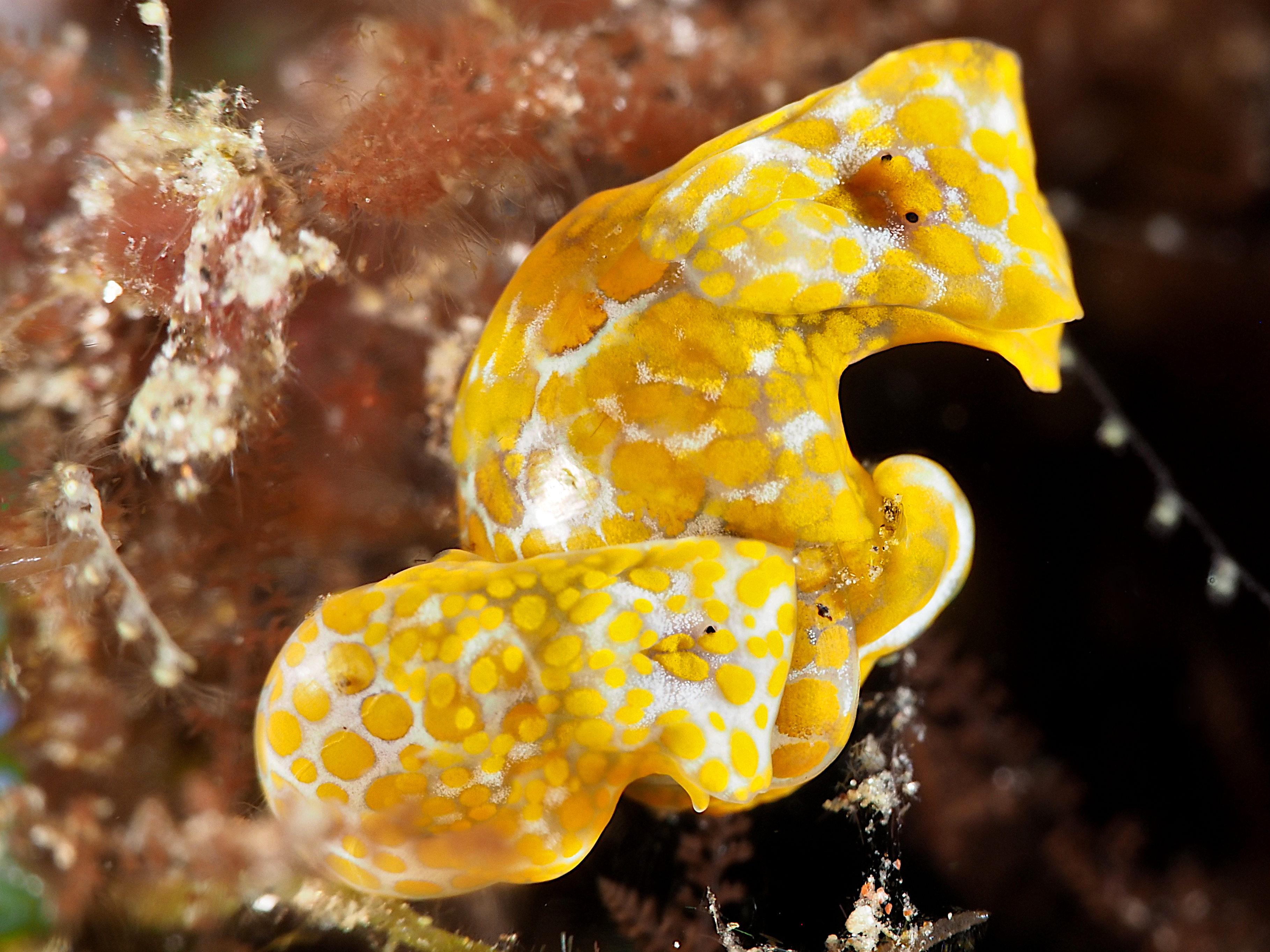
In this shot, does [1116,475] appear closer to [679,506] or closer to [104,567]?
[679,506]

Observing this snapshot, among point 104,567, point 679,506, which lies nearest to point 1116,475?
point 679,506

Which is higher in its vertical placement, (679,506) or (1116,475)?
(679,506)

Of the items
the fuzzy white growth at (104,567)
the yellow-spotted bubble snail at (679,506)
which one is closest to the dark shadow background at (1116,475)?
the yellow-spotted bubble snail at (679,506)

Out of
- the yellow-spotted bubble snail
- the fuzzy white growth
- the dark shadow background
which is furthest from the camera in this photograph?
the dark shadow background

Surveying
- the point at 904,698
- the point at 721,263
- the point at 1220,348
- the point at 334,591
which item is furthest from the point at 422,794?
the point at 1220,348

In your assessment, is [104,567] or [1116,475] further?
[1116,475]

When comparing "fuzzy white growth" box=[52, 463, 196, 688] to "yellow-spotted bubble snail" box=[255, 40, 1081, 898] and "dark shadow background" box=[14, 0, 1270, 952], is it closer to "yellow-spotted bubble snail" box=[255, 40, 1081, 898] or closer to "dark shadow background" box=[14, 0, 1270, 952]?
"yellow-spotted bubble snail" box=[255, 40, 1081, 898]

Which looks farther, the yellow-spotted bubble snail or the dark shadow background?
the dark shadow background

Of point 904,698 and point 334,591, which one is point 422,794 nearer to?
point 334,591

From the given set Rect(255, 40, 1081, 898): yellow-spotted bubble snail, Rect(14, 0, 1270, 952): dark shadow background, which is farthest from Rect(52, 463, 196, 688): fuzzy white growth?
Rect(14, 0, 1270, 952): dark shadow background

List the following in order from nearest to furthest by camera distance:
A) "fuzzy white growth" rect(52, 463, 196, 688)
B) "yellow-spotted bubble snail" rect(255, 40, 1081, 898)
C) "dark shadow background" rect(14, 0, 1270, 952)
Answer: "yellow-spotted bubble snail" rect(255, 40, 1081, 898)
"fuzzy white growth" rect(52, 463, 196, 688)
"dark shadow background" rect(14, 0, 1270, 952)
